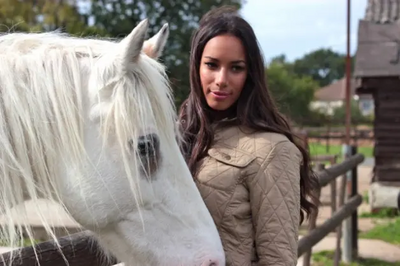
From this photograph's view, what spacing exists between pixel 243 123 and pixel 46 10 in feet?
52.5

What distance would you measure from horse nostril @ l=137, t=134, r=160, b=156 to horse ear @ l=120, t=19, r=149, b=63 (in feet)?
0.76

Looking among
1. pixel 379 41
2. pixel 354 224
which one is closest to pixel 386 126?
pixel 379 41

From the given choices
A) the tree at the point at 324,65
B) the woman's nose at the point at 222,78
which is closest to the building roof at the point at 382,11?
the woman's nose at the point at 222,78

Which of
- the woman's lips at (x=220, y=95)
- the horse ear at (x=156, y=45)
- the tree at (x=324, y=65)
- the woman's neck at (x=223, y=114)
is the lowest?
the tree at (x=324, y=65)

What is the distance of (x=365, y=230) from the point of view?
7.68m

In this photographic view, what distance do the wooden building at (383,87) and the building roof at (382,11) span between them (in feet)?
0.15

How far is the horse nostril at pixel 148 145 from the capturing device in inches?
59.1

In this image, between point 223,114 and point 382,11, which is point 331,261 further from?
point 382,11

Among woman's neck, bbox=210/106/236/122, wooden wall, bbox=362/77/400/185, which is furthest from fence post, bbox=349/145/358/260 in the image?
woman's neck, bbox=210/106/236/122

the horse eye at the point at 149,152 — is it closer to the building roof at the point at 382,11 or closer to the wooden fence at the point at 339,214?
the wooden fence at the point at 339,214

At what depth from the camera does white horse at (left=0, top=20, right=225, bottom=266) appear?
146 cm

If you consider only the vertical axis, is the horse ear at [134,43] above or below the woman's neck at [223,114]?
above

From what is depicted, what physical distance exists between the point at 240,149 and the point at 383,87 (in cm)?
821

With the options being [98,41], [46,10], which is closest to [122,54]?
[98,41]
